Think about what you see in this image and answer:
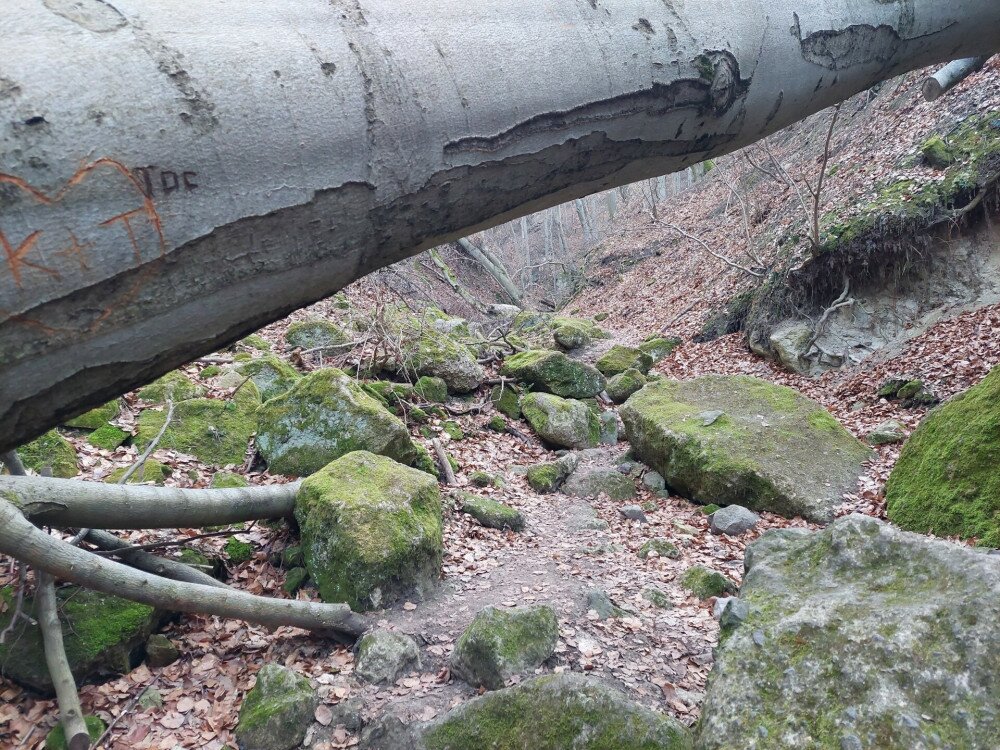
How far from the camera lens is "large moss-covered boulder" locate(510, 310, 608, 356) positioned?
1289 cm

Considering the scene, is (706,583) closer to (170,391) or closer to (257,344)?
(170,391)

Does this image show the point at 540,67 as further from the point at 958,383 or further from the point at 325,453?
the point at 958,383

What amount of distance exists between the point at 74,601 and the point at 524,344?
8.59 metres

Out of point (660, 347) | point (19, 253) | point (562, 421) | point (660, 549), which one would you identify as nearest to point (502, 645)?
point (660, 549)

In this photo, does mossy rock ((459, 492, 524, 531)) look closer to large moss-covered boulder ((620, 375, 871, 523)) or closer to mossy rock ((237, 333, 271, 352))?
large moss-covered boulder ((620, 375, 871, 523))

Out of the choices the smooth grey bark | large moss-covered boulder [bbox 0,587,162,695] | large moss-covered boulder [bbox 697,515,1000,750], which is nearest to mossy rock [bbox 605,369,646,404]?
large moss-covered boulder [bbox 697,515,1000,750]

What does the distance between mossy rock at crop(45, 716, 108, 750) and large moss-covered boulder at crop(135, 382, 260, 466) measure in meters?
2.60

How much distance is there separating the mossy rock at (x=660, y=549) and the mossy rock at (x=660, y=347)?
7.62 metres

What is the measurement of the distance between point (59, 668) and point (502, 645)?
2125mm

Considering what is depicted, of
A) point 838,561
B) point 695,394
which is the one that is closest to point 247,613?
point 838,561

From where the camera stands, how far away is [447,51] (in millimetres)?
971

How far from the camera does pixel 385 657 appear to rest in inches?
129

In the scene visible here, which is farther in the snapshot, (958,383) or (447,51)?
(958,383)

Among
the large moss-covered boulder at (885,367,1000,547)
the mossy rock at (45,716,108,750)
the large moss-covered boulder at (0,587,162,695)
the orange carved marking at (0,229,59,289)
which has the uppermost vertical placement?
the orange carved marking at (0,229,59,289)
